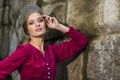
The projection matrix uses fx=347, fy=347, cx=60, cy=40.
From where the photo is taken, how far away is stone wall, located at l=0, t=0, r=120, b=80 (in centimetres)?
182

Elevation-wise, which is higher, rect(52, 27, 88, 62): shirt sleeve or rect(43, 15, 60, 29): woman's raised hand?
rect(43, 15, 60, 29): woman's raised hand

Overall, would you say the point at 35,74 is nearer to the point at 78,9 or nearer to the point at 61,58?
the point at 61,58

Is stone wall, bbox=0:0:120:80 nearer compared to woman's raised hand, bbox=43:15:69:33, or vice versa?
stone wall, bbox=0:0:120:80

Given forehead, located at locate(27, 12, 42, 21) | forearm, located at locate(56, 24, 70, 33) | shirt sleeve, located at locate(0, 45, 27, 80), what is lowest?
shirt sleeve, located at locate(0, 45, 27, 80)

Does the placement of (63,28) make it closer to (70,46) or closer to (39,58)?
(70,46)

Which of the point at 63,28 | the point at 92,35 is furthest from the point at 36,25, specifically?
the point at 92,35

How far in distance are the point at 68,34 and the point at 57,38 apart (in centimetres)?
20

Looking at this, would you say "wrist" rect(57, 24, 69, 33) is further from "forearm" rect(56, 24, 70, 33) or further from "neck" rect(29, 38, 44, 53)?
Answer: "neck" rect(29, 38, 44, 53)

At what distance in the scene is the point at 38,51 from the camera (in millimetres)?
1915

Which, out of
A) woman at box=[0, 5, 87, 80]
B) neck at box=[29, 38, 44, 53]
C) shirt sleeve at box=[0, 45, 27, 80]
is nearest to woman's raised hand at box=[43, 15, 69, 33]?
woman at box=[0, 5, 87, 80]

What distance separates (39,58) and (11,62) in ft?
0.53

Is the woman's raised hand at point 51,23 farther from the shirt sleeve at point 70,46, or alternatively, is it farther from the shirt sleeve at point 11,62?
the shirt sleeve at point 11,62

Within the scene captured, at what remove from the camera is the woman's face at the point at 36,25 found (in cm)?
191

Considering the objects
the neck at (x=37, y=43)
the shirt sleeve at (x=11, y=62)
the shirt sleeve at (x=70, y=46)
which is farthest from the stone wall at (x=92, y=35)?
the shirt sleeve at (x=11, y=62)
